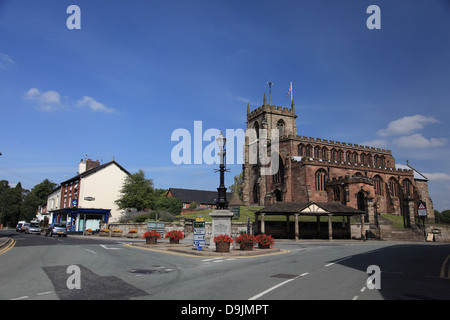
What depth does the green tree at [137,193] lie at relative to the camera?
50.1 metres

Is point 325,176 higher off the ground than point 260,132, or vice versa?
point 260,132

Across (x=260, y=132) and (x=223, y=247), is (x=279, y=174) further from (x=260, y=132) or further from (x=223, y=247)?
(x=223, y=247)

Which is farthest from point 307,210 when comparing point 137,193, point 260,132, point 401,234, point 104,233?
point 260,132

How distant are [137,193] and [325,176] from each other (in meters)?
31.6

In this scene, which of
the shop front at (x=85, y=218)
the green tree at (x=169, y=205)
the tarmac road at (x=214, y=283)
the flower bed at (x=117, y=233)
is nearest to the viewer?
the tarmac road at (x=214, y=283)

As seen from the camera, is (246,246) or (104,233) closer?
(246,246)

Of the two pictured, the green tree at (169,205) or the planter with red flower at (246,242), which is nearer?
the planter with red flower at (246,242)

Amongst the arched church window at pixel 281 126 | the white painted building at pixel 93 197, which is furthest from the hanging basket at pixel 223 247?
the arched church window at pixel 281 126

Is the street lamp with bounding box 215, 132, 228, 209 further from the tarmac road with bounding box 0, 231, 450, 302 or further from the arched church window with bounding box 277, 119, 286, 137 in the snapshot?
the arched church window with bounding box 277, 119, 286, 137

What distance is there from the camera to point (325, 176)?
54.0m

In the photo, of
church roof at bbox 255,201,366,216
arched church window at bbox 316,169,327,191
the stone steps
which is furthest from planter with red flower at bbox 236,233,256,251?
arched church window at bbox 316,169,327,191

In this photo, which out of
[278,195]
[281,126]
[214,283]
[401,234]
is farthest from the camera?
[281,126]

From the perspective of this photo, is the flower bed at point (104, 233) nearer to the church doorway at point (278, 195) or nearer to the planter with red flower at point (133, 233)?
the planter with red flower at point (133, 233)

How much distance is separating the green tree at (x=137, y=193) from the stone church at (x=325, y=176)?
67.0ft
